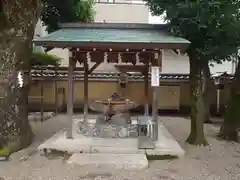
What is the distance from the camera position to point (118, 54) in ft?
28.4

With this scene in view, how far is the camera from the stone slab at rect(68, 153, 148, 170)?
6.40 metres

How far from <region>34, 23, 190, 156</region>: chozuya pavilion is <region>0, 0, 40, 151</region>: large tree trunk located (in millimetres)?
745

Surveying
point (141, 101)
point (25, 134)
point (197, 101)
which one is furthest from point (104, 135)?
point (141, 101)

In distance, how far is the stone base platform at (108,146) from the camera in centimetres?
716

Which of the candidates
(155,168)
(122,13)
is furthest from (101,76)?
(155,168)

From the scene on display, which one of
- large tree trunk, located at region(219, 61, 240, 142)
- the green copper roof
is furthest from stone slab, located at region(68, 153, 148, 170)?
large tree trunk, located at region(219, 61, 240, 142)

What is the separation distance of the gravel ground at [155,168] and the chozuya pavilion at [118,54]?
884 mm

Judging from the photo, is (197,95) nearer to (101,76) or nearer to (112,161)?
(112,161)

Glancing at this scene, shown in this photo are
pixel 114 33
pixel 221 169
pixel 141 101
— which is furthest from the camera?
pixel 141 101

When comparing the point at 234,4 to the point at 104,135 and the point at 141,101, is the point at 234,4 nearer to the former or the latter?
the point at 104,135

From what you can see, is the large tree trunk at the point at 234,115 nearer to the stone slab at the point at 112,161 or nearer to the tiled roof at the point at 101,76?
the stone slab at the point at 112,161

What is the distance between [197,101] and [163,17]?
2317 mm

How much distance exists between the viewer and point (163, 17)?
8328 mm

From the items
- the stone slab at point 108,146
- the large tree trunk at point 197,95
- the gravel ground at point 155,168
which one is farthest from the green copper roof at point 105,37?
the gravel ground at point 155,168
